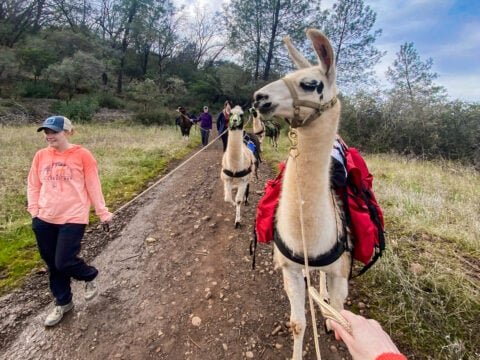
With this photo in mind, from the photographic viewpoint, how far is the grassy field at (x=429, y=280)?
2.42 metres

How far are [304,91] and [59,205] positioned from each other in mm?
2501

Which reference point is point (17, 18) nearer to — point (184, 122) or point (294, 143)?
point (184, 122)

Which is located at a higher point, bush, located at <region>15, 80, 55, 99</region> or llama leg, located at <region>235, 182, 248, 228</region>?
bush, located at <region>15, 80, 55, 99</region>

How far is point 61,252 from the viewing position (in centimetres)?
268

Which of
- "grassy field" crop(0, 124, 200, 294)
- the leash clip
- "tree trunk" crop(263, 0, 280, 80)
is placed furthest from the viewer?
"tree trunk" crop(263, 0, 280, 80)

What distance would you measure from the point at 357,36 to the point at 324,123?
82.5ft

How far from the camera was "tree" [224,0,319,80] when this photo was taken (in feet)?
78.5

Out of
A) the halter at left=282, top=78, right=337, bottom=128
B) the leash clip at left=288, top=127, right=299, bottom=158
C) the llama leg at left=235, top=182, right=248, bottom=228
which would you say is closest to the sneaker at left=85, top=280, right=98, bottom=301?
the llama leg at left=235, top=182, right=248, bottom=228

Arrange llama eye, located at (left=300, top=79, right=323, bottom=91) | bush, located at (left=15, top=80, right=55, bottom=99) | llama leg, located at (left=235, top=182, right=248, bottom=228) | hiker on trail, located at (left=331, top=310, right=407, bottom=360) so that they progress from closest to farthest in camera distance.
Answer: hiker on trail, located at (left=331, top=310, right=407, bottom=360) < llama eye, located at (left=300, top=79, right=323, bottom=91) < llama leg, located at (left=235, top=182, right=248, bottom=228) < bush, located at (left=15, top=80, right=55, bottom=99)

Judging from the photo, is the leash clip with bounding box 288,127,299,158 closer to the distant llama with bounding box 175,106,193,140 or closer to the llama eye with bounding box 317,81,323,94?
the llama eye with bounding box 317,81,323,94

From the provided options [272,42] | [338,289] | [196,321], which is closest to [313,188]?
[338,289]

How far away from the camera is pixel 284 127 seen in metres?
19.6

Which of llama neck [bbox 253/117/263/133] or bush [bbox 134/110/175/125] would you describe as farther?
bush [bbox 134/110/175/125]

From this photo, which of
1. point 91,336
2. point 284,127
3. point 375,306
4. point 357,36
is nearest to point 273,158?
point 375,306
